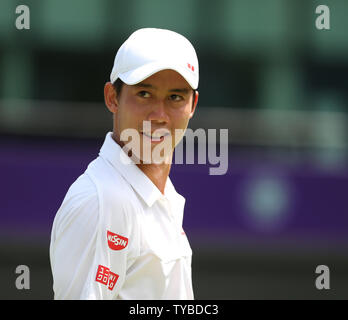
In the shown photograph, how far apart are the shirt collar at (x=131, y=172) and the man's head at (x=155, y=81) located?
8 cm

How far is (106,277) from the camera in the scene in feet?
7.12

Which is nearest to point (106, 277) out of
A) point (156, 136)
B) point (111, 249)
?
point (111, 249)

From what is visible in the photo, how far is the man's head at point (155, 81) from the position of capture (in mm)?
2367

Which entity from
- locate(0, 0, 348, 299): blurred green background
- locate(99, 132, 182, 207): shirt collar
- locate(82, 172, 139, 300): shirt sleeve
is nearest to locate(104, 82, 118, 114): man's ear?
locate(99, 132, 182, 207): shirt collar

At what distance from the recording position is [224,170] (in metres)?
9.27

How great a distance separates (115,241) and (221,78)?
759 cm

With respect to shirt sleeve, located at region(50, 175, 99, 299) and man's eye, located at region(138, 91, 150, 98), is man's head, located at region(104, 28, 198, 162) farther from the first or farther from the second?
shirt sleeve, located at region(50, 175, 99, 299)

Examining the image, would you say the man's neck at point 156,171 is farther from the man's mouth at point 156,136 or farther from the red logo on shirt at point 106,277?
the red logo on shirt at point 106,277

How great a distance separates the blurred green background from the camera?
9.09 metres

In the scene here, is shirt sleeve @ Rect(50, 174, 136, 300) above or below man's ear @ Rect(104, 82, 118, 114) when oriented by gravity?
below

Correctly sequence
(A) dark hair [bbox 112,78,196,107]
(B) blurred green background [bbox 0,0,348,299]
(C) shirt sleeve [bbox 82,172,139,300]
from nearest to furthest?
(C) shirt sleeve [bbox 82,172,139,300] → (A) dark hair [bbox 112,78,196,107] → (B) blurred green background [bbox 0,0,348,299]

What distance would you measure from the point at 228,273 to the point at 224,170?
1325mm

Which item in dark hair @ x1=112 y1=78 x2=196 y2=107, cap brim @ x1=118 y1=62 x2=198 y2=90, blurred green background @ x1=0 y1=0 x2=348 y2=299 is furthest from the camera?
blurred green background @ x1=0 y1=0 x2=348 y2=299

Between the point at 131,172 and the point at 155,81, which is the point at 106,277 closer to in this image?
the point at 131,172
